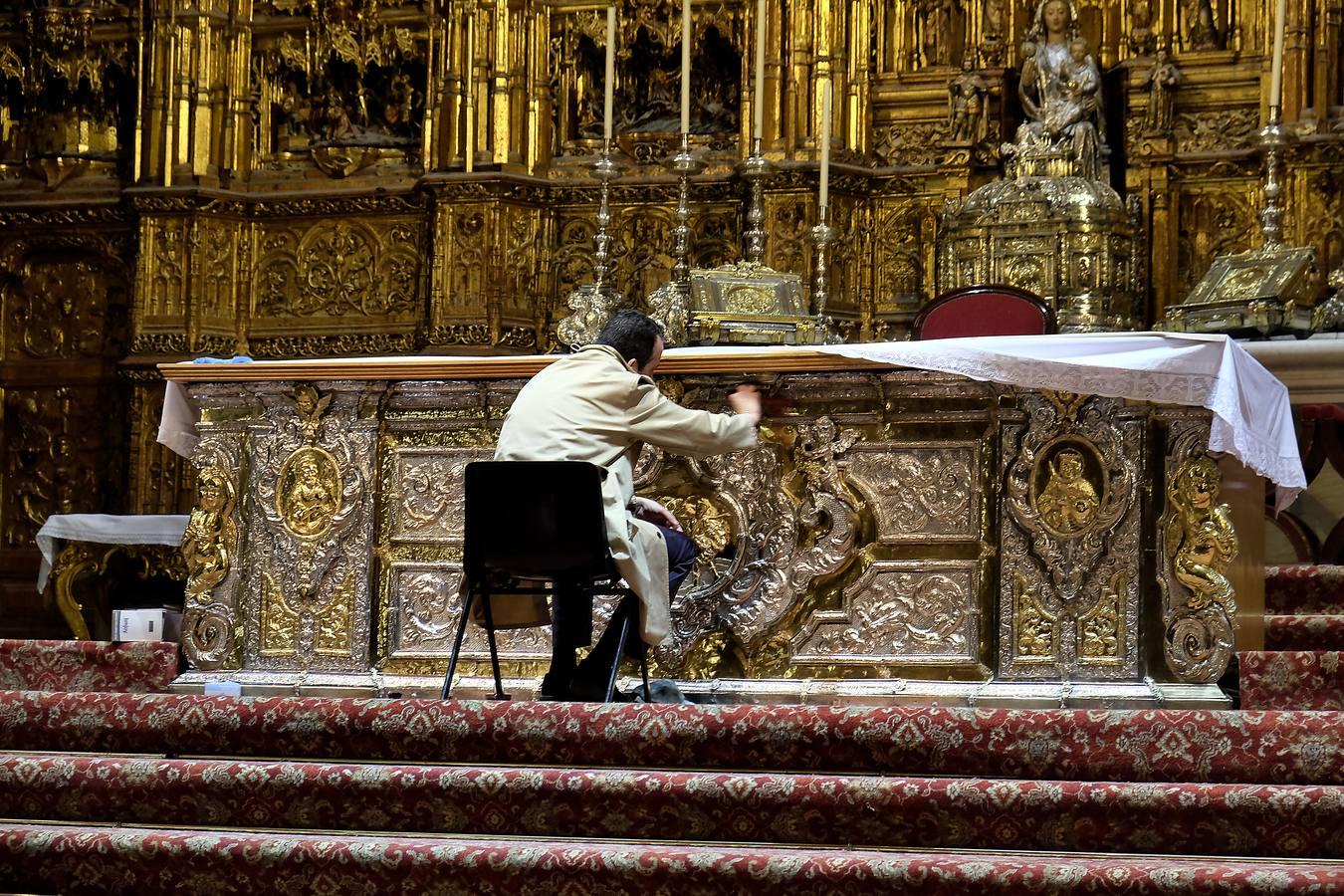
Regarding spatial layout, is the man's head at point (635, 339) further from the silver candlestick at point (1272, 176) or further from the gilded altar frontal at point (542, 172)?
the silver candlestick at point (1272, 176)

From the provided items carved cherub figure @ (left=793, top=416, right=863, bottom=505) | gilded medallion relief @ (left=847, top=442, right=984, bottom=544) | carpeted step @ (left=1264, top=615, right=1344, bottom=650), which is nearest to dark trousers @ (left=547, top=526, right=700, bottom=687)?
carved cherub figure @ (left=793, top=416, right=863, bottom=505)

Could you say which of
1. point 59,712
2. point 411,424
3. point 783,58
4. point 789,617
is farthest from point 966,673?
point 783,58

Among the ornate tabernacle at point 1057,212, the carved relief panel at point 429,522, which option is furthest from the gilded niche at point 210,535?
the ornate tabernacle at point 1057,212

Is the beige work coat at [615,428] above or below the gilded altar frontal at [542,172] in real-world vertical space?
below

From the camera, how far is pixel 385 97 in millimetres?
9836

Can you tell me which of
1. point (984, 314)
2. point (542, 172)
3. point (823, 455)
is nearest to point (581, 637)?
point (823, 455)

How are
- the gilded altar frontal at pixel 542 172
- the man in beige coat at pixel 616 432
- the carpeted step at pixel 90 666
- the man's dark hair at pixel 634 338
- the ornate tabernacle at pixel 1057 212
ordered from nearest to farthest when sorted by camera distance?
the man in beige coat at pixel 616 432, the man's dark hair at pixel 634 338, the carpeted step at pixel 90 666, the ornate tabernacle at pixel 1057 212, the gilded altar frontal at pixel 542 172

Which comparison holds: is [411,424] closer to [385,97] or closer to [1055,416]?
[1055,416]

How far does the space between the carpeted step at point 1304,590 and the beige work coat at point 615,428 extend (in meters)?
2.57

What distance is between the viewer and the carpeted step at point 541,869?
4.19 metres

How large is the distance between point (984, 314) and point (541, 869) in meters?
3.73

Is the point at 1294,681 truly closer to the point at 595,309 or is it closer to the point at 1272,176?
the point at 1272,176

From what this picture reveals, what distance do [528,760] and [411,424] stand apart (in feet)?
5.76

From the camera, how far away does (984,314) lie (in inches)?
297
